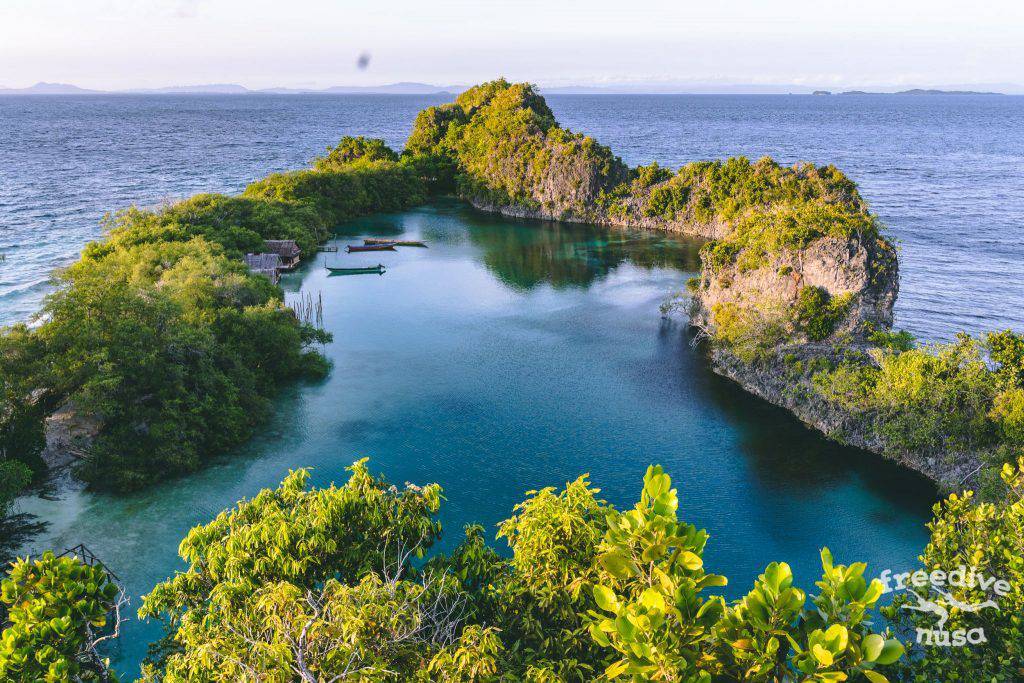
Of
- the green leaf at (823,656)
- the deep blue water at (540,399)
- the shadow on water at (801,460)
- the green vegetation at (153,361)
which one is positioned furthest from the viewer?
the shadow on water at (801,460)

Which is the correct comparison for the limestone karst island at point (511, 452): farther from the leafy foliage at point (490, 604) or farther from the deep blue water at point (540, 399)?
the deep blue water at point (540, 399)

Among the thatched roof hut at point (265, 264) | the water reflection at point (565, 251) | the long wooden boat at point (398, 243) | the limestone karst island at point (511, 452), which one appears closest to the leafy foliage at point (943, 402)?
the limestone karst island at point (511, 452)

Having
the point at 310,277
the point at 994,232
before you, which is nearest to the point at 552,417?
the point at 310,277

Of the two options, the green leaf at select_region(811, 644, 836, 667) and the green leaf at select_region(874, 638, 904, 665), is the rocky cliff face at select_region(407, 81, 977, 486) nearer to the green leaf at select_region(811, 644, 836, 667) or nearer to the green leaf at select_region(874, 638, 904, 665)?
the green leaf at select_region(874, 638, 904, 665)

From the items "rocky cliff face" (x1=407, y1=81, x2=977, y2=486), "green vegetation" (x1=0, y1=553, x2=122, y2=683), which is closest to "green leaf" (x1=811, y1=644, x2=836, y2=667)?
"green vegetation" (x1=0, y1=553, x2=122, y2=683)

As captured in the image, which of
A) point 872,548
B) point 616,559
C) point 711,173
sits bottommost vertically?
point 872,548

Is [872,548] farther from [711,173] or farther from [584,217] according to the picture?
[584,217]

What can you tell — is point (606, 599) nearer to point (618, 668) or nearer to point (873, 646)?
point (618, 668)
